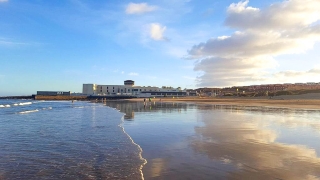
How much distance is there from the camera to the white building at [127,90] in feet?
446

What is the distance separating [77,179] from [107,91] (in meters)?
137

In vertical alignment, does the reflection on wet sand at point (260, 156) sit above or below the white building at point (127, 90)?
below

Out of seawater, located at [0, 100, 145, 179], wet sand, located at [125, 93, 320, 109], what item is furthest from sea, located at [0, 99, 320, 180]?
wet sand, located at [125, 93, 320, 109]

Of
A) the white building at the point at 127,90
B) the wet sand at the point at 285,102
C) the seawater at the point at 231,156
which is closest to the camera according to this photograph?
the seawater at the point at 231,156

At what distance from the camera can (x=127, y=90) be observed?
141625 millimetres

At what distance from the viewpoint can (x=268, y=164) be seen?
719 centimetres

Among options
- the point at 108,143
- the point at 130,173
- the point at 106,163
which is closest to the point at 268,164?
the point at 130,173

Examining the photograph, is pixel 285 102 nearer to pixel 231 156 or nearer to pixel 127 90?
pixel 231 156

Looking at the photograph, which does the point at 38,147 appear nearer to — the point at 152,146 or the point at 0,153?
the point at 0,153

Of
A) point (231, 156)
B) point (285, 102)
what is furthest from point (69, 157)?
point (285, 102)

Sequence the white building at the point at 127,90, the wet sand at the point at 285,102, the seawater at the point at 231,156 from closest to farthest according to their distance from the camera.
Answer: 1. the seawater at the point at 231,156
2. the wet sand at the point at 285,102
3. the white building at the point at 127,90

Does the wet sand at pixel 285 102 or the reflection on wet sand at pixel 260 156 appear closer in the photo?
the reflection on wet sand at pixel 260 156

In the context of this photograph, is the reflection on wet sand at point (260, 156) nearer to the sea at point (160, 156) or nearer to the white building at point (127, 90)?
the sea at point (160, 156)

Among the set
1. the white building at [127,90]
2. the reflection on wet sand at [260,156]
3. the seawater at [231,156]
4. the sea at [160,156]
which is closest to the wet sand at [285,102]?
the seawater at [231,156]
